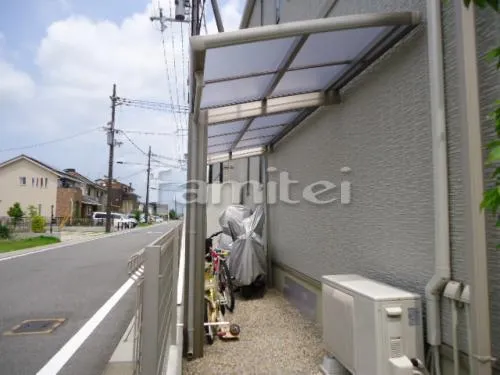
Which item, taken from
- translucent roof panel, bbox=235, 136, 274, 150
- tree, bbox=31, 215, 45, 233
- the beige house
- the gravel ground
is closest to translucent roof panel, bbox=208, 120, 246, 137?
translucent roof panel, bbox=235, 136, 274, 150

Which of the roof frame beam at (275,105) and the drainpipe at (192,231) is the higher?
the roof frame beam at (275,105)

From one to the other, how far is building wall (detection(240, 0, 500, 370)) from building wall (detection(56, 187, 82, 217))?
4639 cm

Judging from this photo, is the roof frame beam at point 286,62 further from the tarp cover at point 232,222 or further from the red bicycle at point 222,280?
the tarp cover at point 232,222

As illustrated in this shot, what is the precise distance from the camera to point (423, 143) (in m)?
2.87

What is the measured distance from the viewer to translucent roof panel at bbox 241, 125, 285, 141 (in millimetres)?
6316

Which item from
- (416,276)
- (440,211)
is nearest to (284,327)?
(416,276)

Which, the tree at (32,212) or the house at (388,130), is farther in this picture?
the tree at (32,212)

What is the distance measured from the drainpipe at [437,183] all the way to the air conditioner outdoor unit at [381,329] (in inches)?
3.8

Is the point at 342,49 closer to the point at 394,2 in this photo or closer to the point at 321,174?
the point at 394,2

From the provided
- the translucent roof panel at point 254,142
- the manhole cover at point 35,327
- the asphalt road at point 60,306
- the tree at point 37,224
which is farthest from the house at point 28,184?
the manhole cover at point 35,327

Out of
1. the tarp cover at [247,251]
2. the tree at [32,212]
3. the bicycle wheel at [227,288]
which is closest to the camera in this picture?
the bicycle wheel at [227,288]

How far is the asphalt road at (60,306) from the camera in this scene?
13.9 feet

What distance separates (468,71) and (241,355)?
3.47 meters

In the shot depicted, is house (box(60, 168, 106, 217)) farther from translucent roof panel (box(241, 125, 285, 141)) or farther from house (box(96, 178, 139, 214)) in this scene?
translucent roof panel (box(241, 125, 285, 141))
